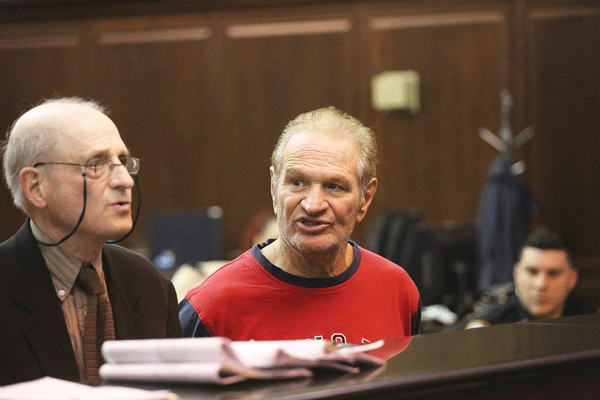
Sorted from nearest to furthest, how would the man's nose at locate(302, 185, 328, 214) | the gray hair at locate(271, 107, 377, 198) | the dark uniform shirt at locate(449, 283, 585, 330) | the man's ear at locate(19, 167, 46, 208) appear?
the man's ear at locate(19, 167, 46, 208) → the man's nose at locate(302, 185, 328, 214) → the gray hair at locate(271, 107, 377, 198) → the dark uniform shirt at locate(449, 283, 585, 330)

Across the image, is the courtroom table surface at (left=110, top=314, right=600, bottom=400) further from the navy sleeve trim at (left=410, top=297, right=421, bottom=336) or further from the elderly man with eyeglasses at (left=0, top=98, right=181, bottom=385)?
the navy sleeve trim at (left=410, top=297, right=421, bottom=336)

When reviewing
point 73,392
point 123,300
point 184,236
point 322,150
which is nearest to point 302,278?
point 322,150

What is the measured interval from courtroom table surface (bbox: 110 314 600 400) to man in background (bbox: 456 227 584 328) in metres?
2.38

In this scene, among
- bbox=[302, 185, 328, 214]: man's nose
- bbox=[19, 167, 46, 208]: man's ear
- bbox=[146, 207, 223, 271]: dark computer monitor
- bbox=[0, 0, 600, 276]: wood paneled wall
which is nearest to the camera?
bbox=[19, 167, 46, 208]: man's ear

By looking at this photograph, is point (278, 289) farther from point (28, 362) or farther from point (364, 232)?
point (364, 232)

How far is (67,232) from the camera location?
1484mm

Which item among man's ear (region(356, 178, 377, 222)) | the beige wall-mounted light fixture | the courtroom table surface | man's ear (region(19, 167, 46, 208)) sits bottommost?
the courtroom table surface

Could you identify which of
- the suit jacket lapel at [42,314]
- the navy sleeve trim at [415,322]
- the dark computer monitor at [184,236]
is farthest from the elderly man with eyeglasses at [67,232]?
the dark computer monitor at [184,236]

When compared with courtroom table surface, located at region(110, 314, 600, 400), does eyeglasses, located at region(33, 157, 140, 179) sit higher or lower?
higher

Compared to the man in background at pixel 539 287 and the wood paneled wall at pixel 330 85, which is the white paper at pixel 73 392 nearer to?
the man in background at pixel 539 287

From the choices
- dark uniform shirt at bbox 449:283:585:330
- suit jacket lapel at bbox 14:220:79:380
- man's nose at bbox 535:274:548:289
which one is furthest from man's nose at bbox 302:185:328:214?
man's nose at bbox 535:274:548:289

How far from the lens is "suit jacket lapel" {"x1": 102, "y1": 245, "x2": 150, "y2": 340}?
1528 mm

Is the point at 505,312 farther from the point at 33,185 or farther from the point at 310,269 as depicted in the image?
the point at 33,185

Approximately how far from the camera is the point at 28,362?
1.37 m
